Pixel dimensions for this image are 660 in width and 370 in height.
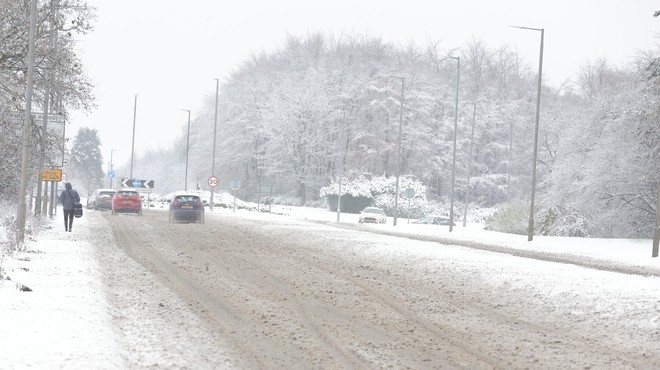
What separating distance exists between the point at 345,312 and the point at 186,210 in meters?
31.9

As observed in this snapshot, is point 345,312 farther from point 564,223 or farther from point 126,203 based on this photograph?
point 126,203

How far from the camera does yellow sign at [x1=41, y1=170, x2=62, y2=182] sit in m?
33.6

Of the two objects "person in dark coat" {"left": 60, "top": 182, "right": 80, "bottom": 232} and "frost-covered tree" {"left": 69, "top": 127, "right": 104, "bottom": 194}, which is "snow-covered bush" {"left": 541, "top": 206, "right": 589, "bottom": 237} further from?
"frost-covered tree" {"left": 69, "top": 127, "right": 104, "bottom": 194}

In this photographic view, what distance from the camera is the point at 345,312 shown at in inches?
491

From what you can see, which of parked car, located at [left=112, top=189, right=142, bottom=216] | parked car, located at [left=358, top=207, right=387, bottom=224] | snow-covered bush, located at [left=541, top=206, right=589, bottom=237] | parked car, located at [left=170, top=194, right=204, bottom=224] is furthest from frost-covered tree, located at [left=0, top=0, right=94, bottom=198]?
parked car, located at [left=358, top=207, right=387, bottom=224]

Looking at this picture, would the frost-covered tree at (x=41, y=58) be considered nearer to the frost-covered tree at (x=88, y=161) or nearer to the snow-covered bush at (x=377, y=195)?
the snow-covered bush at (x=377, y=195)

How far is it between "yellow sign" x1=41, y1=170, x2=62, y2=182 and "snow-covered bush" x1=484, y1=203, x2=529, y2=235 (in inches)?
1092

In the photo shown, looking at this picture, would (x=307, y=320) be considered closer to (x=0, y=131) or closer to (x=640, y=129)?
(x=0, y=131)

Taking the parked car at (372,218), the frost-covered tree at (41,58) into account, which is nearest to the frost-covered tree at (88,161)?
the parked car at (372,218)

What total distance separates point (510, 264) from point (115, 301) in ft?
33.9

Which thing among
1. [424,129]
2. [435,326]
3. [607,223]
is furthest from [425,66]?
[435,326]

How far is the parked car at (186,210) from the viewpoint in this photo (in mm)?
43469

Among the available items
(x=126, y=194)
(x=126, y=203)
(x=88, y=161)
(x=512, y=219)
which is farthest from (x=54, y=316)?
(x=88, y=161)

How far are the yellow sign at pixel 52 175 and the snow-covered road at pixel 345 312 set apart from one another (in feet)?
40.0
